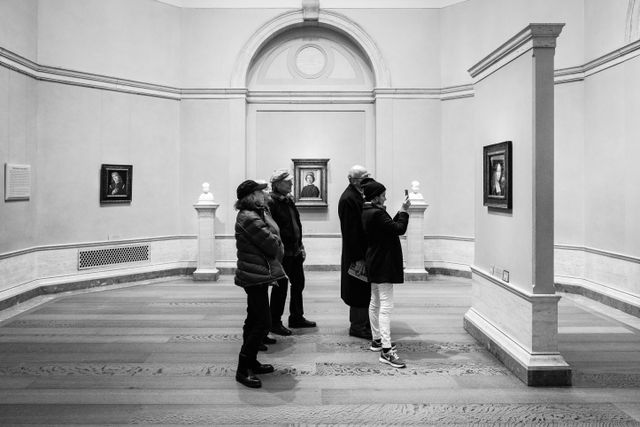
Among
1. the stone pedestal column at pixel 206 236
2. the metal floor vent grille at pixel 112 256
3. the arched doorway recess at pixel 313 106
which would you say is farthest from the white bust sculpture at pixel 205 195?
the metal floor vent grille at pixel 112 256

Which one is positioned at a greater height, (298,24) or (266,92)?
(298,24)

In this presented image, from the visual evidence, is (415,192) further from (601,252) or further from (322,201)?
(601,252)

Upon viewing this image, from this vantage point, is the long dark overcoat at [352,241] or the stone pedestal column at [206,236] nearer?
the long dark overcoat at [352,241]

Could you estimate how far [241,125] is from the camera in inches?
426

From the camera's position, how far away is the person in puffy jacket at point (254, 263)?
13.9 feet

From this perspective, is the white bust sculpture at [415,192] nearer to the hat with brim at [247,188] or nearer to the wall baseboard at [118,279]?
the wall baseboard at [118,279]

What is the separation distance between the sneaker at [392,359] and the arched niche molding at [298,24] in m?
7.29

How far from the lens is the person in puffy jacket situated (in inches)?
167

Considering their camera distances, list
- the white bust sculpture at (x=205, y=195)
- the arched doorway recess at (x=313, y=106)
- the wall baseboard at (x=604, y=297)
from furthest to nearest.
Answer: the arched doorway recess at (x=313, y=106) → the white bust sculpture at (x=205, y=195) → the wall baseboard at (x=604, y=297)

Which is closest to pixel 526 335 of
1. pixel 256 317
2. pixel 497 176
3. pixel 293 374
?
pixel 497 176

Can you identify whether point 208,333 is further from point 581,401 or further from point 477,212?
point 581,401

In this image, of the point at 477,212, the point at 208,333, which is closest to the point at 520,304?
the point at 477,212

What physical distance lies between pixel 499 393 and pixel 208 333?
3.51 m

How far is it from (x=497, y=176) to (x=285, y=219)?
2489mm
